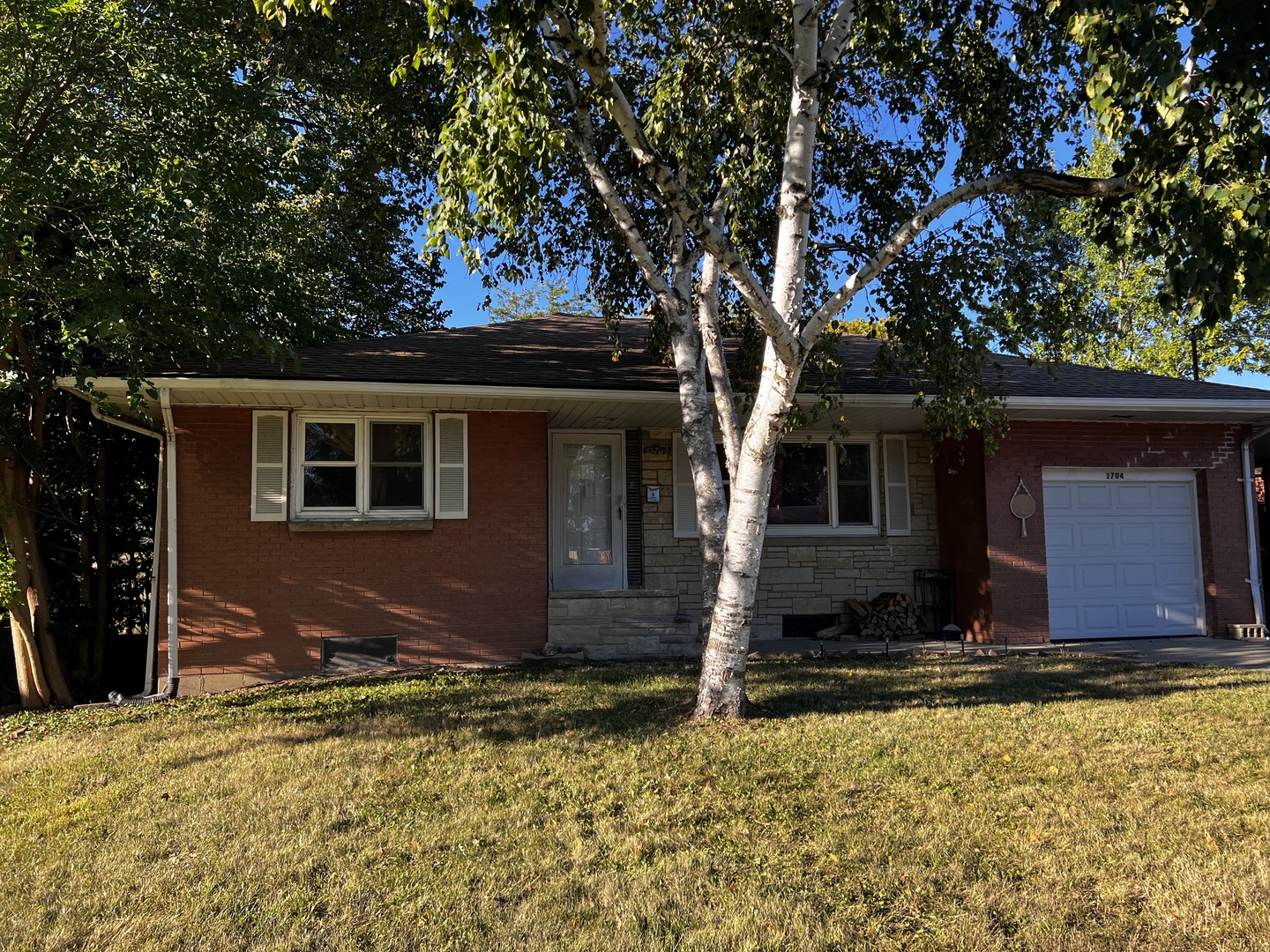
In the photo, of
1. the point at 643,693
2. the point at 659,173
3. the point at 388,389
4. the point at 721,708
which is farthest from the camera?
the point at 388,389

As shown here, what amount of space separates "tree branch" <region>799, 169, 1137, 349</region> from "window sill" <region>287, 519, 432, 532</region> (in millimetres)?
5090

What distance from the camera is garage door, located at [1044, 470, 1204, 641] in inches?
458

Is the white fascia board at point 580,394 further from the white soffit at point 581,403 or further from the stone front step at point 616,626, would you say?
the stone front step at point 616,626

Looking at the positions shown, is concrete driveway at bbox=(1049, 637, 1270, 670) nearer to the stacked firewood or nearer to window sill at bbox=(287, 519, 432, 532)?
the stacked firewood

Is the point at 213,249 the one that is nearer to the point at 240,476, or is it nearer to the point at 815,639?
the point at 240,476

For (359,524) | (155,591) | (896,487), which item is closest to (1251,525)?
(896,487)

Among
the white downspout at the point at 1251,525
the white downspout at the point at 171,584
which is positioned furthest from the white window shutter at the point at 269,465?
the white downspout at the point at 1251,525

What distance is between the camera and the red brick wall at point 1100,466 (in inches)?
439

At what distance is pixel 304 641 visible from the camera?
9.47m

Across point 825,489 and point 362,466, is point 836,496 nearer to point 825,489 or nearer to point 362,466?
point 825,489

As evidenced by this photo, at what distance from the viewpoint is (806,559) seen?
38.6 ft

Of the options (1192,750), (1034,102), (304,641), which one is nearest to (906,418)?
(1034,102)

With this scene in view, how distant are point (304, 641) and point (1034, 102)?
8.87m

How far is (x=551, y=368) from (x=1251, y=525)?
9223mm
